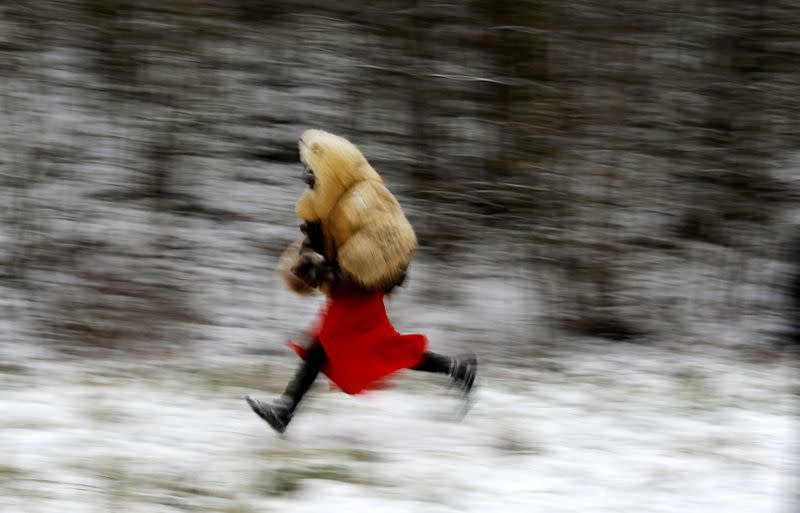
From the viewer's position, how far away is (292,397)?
15.9 ft

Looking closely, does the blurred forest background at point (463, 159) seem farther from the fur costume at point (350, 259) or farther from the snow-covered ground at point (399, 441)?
the fur costume at point (350, 259)

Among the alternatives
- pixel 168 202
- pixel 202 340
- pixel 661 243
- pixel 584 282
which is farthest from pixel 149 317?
pixel 661 243

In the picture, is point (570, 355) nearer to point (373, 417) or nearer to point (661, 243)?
point (661, 243)

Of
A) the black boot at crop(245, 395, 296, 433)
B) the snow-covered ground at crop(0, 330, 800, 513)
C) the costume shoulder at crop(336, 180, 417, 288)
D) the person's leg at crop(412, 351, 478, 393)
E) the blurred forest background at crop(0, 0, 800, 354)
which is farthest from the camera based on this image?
the blurred forest background at crop(0, 0, 800, 354)

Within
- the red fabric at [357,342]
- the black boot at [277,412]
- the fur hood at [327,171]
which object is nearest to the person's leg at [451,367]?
the red fabric at [357,342]

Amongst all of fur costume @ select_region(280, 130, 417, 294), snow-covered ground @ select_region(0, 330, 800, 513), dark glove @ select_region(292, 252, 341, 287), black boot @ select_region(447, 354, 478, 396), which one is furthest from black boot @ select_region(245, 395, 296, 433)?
black boot @ select_region(447, 354, 478, 396)

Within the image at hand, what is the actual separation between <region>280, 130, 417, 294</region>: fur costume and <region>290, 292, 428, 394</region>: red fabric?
0.17 metres

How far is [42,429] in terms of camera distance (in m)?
4.77

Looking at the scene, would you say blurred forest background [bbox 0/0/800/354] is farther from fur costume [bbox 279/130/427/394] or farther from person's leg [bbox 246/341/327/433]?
fur costume [bbox 279/130/427/394]

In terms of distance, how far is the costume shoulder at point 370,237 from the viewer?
461 centimetres

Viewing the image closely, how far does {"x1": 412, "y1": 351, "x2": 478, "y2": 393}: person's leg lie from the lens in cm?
503

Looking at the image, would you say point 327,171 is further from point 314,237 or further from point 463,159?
point 463,159

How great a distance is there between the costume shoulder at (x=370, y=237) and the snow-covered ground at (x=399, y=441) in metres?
0.91

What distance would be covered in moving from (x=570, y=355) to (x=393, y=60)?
2.74 m
